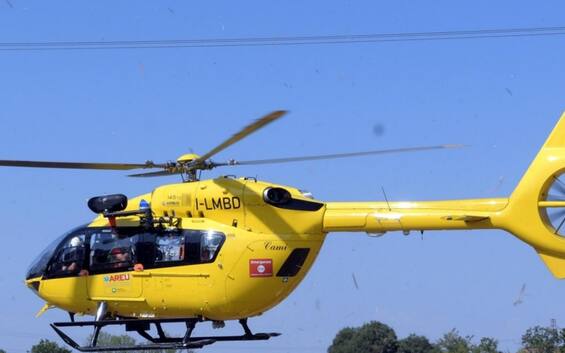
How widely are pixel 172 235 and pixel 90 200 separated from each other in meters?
2.29

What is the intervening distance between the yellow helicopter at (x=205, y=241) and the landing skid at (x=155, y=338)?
26 mm

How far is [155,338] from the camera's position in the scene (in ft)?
89.8

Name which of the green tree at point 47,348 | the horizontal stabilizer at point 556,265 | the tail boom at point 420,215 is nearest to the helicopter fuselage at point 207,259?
the tail boom at point 420,215

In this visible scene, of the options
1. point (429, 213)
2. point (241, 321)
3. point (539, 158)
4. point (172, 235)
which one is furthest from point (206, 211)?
point (539, 158)

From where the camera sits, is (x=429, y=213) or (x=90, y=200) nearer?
(x=429, y=213)

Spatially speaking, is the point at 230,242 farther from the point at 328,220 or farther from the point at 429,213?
the point at 429,213

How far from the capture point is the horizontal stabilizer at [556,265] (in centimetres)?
2403

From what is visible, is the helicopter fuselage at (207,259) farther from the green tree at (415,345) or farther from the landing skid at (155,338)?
the green tree at (415,345)

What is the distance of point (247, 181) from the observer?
26281 mm

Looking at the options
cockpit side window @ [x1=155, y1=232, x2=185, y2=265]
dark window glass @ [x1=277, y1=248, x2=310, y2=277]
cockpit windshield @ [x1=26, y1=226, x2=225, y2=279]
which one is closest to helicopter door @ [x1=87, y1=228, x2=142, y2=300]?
cockpit windshield @ [x1=26, y1=226, x2=225, y2=279]

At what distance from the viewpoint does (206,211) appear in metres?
26.4

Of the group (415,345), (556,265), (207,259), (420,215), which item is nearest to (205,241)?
(207,259)

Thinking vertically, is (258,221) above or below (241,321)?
above

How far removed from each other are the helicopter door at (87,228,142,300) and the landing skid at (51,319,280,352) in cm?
72
